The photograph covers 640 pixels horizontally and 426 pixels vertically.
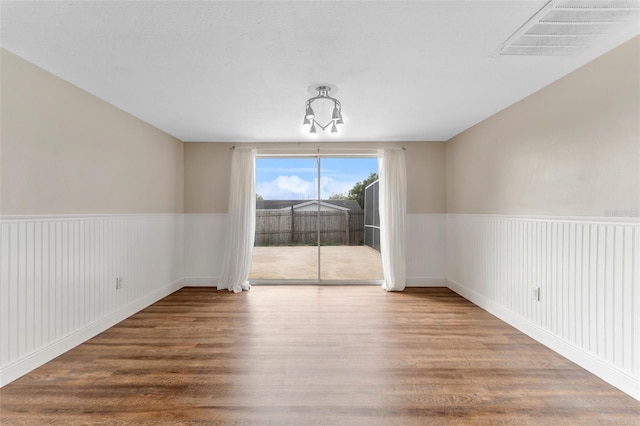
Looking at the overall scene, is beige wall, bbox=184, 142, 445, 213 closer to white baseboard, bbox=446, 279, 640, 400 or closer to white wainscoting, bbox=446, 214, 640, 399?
white wainscoting, bbox=446, 214, 640, 399

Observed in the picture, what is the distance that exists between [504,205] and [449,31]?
86.4 inches

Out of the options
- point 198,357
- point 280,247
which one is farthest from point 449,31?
point 280,247

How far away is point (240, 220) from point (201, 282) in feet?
3.95

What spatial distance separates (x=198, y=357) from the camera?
2.49m

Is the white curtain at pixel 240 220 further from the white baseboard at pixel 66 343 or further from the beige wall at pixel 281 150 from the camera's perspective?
the white baseboard at pixel 66 343

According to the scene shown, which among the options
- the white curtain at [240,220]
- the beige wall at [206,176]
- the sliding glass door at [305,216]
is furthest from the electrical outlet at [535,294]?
the beige wall at [206,176]

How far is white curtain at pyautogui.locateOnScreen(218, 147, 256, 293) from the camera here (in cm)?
466

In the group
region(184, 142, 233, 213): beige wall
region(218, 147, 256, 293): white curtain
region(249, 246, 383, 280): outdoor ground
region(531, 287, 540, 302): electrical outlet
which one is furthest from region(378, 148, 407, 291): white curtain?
region(184, 142, 233, 213): beige wall

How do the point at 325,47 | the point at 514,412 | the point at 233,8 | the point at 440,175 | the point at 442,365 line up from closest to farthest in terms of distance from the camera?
the point at 233,8 → the point at 514,412 → the point at 325,47 → the point at 442,365 → the point at 440,175

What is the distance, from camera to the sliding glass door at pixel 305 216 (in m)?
4.99

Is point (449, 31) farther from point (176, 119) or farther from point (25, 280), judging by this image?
point (25, 280)

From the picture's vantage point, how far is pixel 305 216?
5.05m

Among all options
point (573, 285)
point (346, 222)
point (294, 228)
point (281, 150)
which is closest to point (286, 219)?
point (294, 228)

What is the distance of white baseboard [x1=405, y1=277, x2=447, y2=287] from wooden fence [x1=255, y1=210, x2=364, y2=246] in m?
1.25
